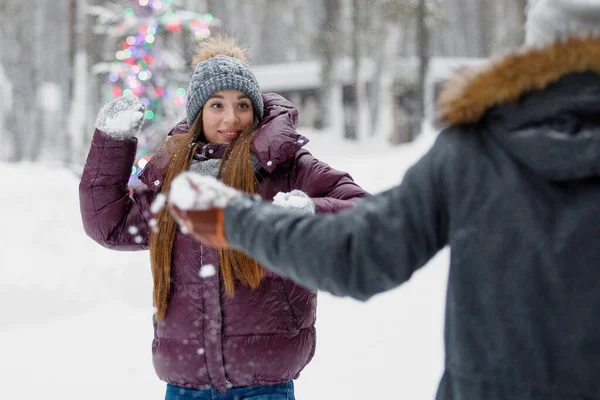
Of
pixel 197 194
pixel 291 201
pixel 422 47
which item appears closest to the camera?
pixel 197 194

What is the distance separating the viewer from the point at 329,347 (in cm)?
602

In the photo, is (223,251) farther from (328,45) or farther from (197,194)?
(328,45)

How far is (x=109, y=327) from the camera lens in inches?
265

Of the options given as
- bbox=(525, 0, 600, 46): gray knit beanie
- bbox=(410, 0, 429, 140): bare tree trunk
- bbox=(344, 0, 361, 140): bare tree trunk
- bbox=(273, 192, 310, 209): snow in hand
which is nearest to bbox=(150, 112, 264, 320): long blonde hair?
bbox=(273, 192, 310, 209): snow in hand

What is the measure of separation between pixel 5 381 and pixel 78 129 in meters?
15.3

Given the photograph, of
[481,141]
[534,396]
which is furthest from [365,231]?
[534,396]

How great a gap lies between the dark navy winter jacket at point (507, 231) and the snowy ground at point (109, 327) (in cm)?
355

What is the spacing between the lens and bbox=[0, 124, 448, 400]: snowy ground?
5.25m

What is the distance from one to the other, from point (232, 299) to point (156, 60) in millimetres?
9321

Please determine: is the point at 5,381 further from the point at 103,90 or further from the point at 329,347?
the point at 103,90

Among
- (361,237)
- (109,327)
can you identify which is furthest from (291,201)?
(109,327)

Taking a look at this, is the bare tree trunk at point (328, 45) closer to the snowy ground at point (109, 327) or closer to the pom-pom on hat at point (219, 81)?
the snowy ground at point (109, 327)

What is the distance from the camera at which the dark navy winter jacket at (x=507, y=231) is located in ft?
4.55

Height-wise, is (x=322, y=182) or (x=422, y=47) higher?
(x=422, y=47)
